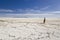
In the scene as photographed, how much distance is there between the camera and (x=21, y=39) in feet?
7.72

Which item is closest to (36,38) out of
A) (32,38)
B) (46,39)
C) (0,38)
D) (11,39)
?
(32,38)

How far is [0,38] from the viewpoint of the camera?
2.39 metres

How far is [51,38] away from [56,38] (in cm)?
14

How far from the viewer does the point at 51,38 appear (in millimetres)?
2471

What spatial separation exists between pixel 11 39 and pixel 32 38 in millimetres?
550

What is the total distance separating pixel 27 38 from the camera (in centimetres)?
242

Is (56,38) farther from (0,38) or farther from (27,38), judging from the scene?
(0,38)

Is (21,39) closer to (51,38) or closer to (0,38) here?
(0,38)

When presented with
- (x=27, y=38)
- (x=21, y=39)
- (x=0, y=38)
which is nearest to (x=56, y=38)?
(x=27, y=38)

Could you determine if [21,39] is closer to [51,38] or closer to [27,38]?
[27,38]

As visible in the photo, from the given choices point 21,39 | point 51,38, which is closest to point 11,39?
point 21,39

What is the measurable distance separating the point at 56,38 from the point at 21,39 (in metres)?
0.95

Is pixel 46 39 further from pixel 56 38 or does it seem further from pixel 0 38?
pixel 0 38

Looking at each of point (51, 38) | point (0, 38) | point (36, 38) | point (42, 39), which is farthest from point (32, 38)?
point (0, 38)
